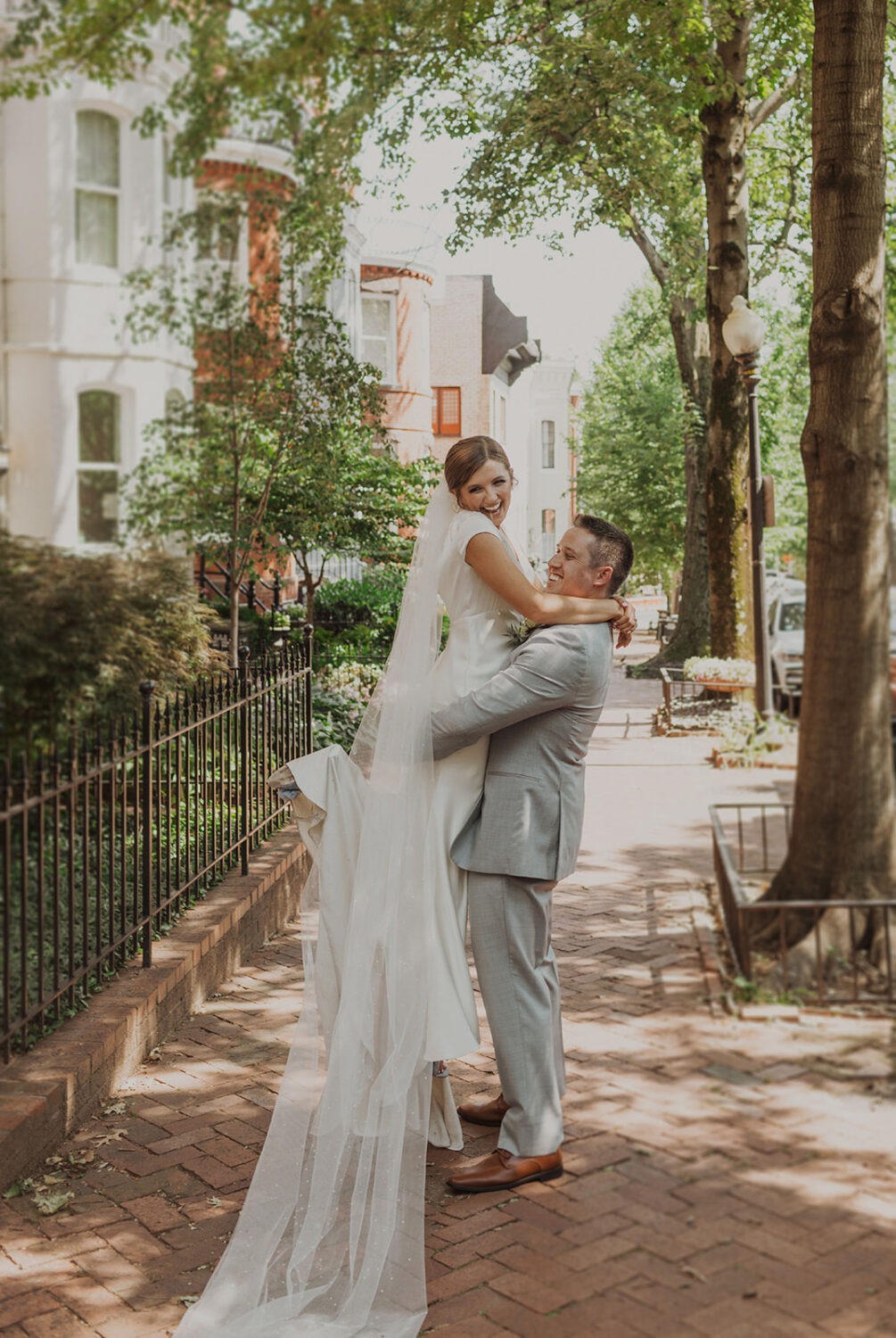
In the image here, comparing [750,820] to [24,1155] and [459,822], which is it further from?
[24,1155]

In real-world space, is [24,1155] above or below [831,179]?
below

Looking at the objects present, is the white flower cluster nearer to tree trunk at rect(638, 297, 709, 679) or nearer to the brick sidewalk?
the brick sidewalk

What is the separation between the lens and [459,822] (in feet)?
11.8

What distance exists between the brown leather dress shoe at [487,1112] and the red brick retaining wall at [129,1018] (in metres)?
1.11

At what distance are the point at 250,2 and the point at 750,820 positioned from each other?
9.95 ft

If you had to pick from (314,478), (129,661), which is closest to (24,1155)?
(129,661)

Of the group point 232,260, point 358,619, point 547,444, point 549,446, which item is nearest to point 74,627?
point 232,260

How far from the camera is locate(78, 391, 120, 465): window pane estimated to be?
2.21 m

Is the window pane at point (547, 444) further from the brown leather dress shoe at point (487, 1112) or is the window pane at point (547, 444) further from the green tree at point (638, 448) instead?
the brown leather dress shoe at point (487, 1112)

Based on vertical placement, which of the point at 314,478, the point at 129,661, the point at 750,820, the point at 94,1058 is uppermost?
the point at 314,478

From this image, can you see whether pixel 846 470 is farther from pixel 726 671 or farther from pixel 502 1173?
pixel 502 1173

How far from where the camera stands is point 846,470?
421 cm

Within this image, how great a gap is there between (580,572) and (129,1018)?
2068 millimetres

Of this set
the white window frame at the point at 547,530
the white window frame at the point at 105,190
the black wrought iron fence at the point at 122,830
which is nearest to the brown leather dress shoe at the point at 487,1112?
the black wrought iron fence at the point at 122,830
